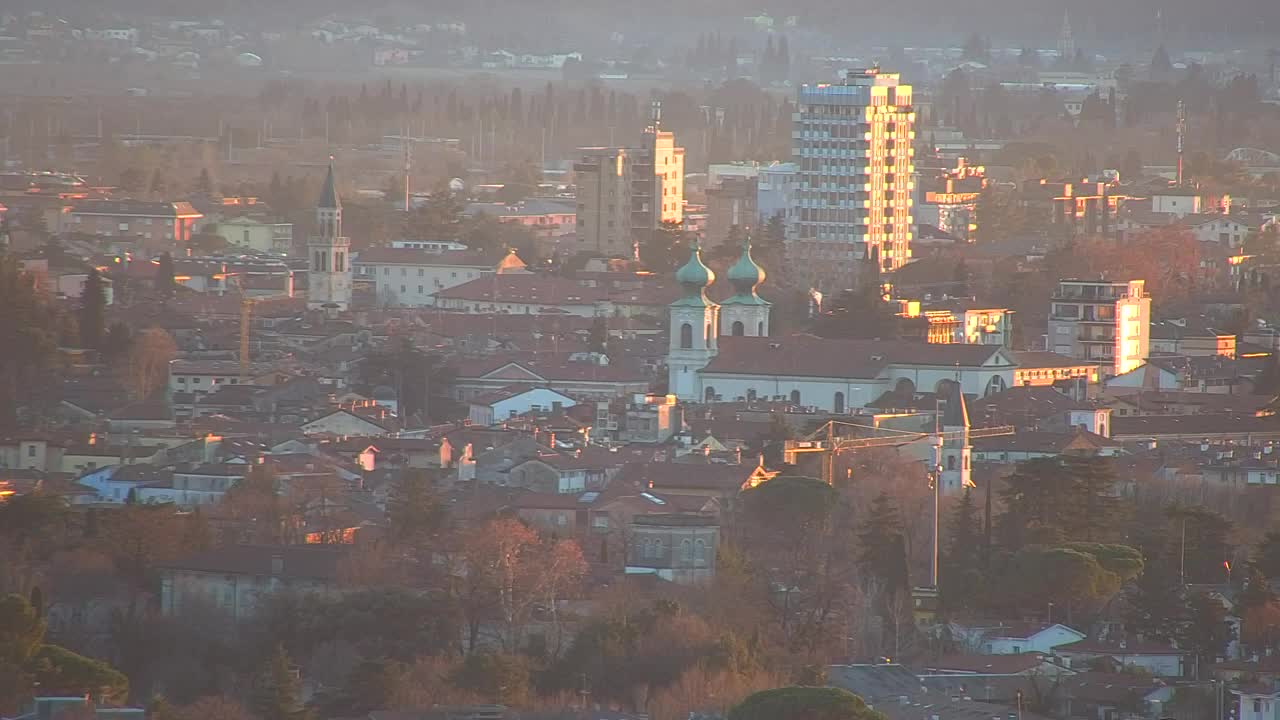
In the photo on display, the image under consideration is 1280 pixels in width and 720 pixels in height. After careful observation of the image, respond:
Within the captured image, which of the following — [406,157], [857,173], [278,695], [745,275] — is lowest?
[278,695]

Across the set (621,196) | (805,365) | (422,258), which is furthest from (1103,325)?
(621,196)

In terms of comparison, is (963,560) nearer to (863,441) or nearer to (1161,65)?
(863,441)

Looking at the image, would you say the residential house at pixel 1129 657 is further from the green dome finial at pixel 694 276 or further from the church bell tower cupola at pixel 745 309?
the church bell tower cupola at pixel 745 309

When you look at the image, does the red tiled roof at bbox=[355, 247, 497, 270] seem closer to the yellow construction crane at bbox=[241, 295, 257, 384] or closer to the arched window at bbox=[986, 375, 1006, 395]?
the yellow construction crane at bbox=[241, 295, 257, 384]

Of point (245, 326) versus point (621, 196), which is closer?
point (245, 326)

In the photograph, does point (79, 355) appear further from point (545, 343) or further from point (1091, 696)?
point (1091, 696)

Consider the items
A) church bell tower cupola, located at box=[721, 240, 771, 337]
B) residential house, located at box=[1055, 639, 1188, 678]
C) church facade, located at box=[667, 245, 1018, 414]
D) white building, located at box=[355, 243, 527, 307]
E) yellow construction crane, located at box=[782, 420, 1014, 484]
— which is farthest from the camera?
white building, located at box=[355, 243, 527, 307]

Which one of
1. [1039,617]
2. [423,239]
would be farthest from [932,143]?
[1039,617]

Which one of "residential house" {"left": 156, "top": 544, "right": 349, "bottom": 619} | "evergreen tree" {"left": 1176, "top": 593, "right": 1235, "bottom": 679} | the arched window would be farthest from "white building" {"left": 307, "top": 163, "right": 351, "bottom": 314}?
"evergreen tree" {"left": 1176, "top": 593, "right": 1235, "bottom": 679}
